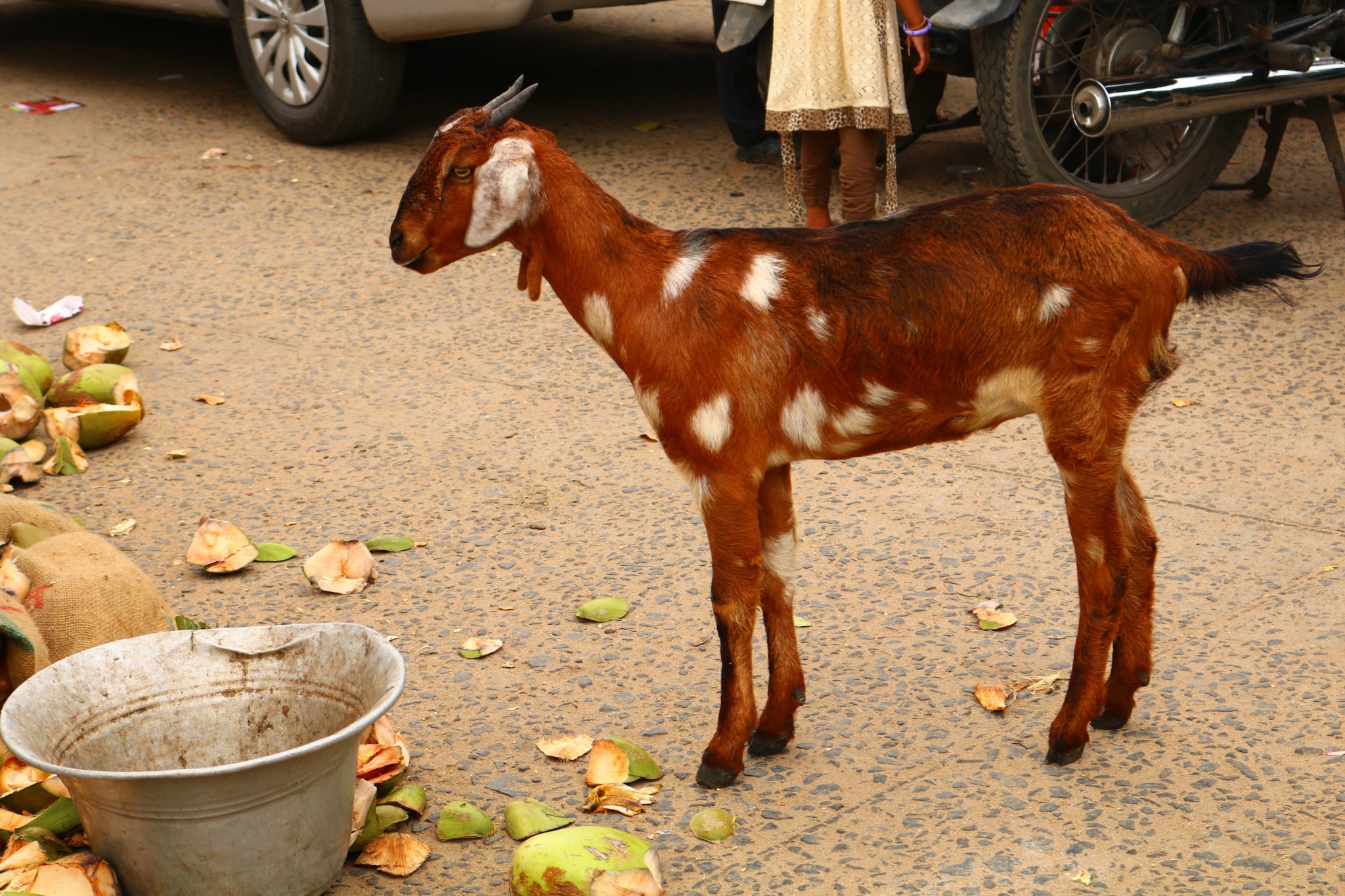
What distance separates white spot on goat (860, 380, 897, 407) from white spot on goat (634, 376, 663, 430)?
0.47 meters

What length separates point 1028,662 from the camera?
3.93 meters

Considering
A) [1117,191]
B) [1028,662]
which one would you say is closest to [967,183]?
[1117,191]

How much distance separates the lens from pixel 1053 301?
3164mm

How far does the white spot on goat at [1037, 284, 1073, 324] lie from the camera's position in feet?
10.4

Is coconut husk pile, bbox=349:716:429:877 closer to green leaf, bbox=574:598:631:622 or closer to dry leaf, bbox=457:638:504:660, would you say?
dry leaf, bbox=457:638:504:660

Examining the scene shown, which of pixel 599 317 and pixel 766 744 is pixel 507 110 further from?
pixel 766 744

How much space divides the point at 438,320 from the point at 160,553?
7.19ft

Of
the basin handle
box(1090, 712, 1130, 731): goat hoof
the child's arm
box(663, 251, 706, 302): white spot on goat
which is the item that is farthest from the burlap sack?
the child's arm

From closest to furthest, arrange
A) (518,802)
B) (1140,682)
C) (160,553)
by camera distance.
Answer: (518,802) → (1140,682) → (160,553)

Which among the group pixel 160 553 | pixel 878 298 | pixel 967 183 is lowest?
pixel 160 553

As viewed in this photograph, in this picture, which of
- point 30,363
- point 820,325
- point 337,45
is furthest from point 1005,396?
point 337,45

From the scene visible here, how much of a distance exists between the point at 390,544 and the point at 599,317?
161 cm

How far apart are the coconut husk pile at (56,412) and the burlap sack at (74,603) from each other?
1.35 meters

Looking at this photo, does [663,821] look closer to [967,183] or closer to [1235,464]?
[1235,464]
